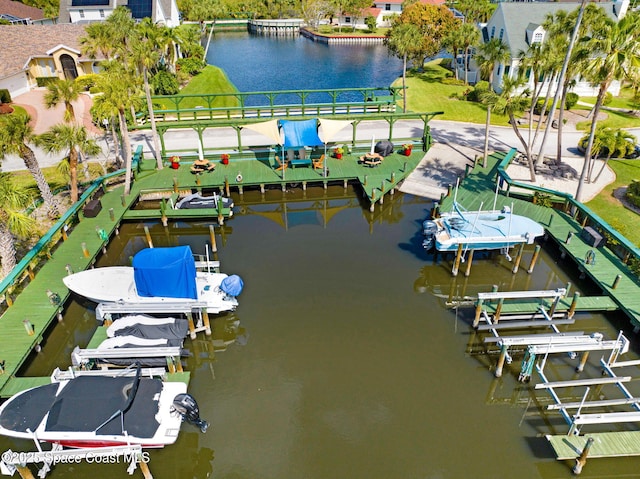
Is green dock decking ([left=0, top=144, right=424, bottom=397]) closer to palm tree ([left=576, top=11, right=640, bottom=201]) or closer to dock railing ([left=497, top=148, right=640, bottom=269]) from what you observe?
dock railing ([left=497, top=148, right=640, bottom=269])

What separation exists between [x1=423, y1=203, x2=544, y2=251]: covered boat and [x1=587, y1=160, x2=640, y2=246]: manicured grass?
5.95 metres

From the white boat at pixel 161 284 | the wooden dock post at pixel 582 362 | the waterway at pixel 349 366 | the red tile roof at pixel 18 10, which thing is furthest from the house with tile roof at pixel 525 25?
the red tile roof at pixel 18 10

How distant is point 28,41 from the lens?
57312 mm

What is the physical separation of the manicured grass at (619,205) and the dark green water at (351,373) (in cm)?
567

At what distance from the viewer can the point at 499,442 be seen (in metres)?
16.8

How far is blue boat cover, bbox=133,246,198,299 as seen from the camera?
2056 centimetres

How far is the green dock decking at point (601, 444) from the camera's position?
15.6 meters

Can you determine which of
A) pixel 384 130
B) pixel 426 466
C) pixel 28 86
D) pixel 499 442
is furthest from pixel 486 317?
pixel 28 86

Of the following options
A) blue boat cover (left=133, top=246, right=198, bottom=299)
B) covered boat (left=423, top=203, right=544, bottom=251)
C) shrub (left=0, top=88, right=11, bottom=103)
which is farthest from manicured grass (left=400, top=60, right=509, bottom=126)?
shrub (left=0, top=88, right=11, bottom=103)

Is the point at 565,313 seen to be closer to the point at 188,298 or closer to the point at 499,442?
the point at 499,442

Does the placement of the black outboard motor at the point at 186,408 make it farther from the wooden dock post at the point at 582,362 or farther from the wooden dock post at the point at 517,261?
the wooden dock post at the point at 517,261

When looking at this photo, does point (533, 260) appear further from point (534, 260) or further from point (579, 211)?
point (579, 211)

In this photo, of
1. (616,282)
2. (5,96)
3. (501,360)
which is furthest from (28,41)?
(616,282)

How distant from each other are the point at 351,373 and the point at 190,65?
58.6 metres
